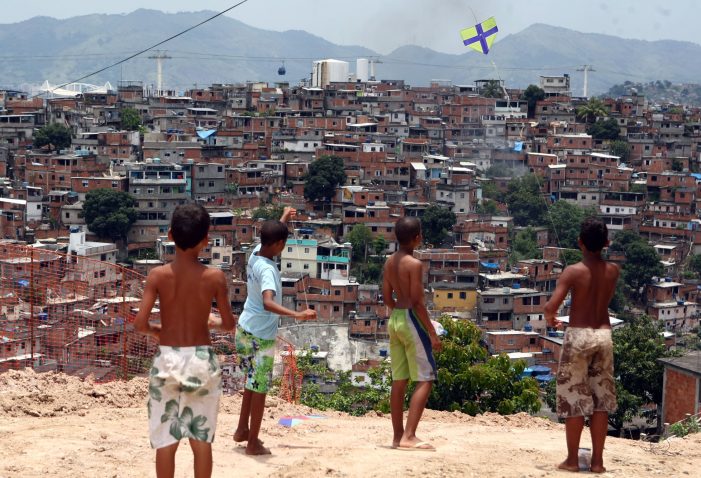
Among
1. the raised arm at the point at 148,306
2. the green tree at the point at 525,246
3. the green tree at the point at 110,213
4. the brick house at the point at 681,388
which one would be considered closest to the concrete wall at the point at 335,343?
the green tree at the point at 110,213

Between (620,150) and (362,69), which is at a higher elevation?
(362,69)

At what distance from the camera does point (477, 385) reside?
41.1ft

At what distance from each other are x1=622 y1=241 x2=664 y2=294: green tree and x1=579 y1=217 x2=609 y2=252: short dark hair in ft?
113

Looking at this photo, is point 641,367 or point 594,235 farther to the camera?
point 641,367

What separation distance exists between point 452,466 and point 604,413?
0.69 m

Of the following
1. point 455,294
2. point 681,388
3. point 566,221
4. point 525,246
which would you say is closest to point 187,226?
point 681,388

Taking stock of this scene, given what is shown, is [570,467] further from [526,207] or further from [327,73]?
[327,73]

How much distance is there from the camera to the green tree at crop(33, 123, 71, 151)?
159ft

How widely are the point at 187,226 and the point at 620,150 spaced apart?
51.3 metres

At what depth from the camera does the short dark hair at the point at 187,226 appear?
14.8 feet

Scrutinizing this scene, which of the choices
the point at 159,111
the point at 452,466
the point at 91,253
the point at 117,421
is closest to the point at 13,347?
the point at 117,421

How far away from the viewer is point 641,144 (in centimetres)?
5544

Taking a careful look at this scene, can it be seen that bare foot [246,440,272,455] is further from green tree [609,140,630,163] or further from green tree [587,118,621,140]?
green tree [587,118,621,140]

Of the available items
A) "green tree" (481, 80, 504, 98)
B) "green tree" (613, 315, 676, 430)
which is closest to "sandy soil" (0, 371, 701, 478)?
"green tree" (613, 315, 676, 430)
